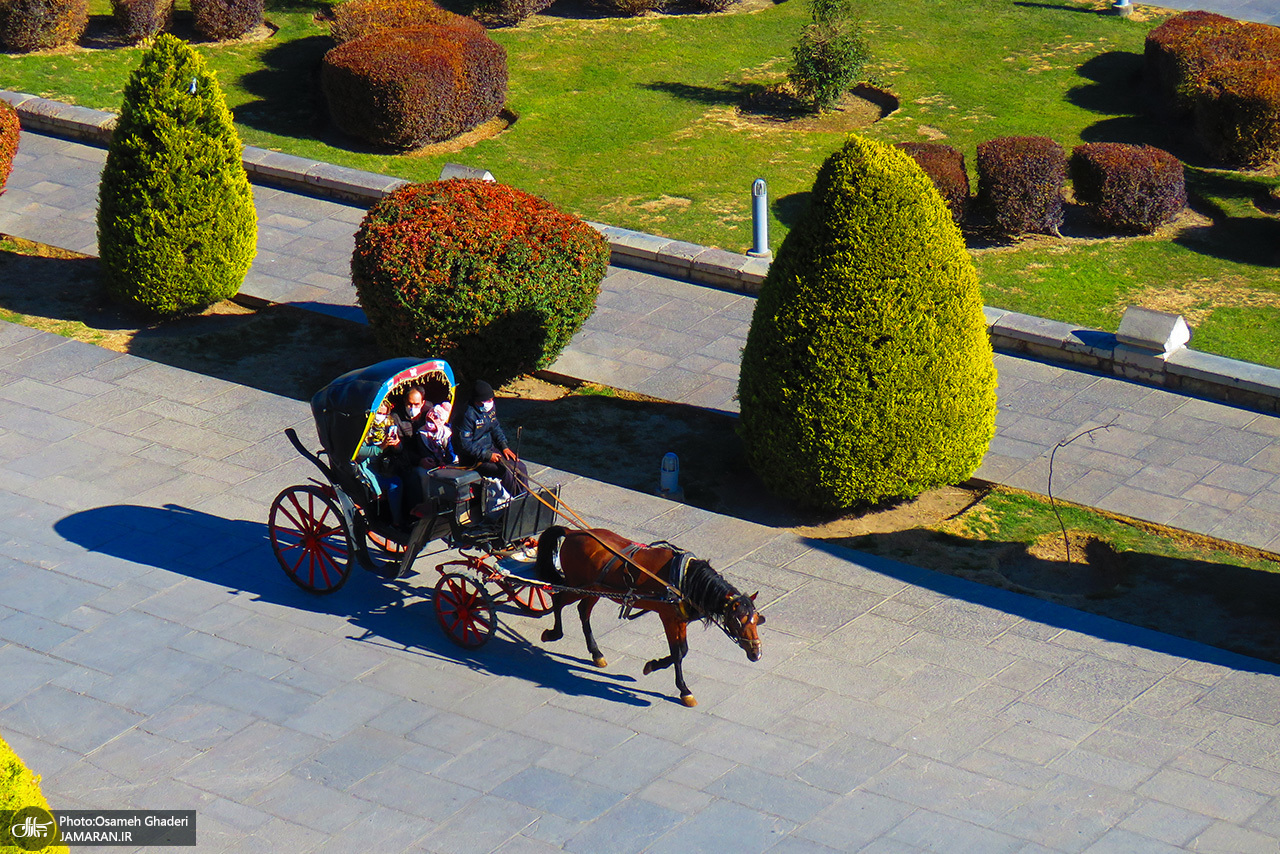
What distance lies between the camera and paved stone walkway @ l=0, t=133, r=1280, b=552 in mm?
10859

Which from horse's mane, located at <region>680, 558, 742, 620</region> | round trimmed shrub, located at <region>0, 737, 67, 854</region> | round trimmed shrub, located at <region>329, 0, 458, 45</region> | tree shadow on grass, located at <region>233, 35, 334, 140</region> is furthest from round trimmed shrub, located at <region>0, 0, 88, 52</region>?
round trimmed shrub, located at <region>0, 737, 67, 854</region>

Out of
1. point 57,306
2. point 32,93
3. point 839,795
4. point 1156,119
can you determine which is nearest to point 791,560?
point 839,795

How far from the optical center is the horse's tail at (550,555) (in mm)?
8648

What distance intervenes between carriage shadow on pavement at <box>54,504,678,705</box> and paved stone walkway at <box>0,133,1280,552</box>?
12.3 feet

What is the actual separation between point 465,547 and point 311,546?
3.97 feet

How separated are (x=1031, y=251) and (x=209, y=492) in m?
9.70

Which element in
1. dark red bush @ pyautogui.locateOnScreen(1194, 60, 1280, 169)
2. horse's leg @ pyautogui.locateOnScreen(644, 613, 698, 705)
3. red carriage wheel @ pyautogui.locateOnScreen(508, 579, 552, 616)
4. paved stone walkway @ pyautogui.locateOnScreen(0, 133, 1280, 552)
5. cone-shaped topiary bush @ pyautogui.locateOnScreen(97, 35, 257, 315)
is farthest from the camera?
dark red bush @ pyautogui.locateOnScreen(1194, 60, 1280, 169)

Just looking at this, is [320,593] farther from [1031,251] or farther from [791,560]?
[1031,251]

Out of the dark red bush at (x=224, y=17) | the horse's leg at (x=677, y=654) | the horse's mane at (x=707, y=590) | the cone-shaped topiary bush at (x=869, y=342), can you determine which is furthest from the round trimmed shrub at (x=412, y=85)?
the horse's mane at (x=707, y=590)

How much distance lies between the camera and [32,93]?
1891 cm

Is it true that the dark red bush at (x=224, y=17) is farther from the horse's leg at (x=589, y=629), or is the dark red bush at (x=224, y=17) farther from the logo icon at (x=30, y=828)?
the logo icon at (x=30, y=828)

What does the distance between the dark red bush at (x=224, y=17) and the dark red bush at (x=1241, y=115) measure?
1401 cm

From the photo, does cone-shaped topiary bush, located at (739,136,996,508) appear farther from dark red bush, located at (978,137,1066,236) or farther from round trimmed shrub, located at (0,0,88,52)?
round trimmed shrub, located at (0,0,88,52)

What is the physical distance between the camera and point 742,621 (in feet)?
25.4
